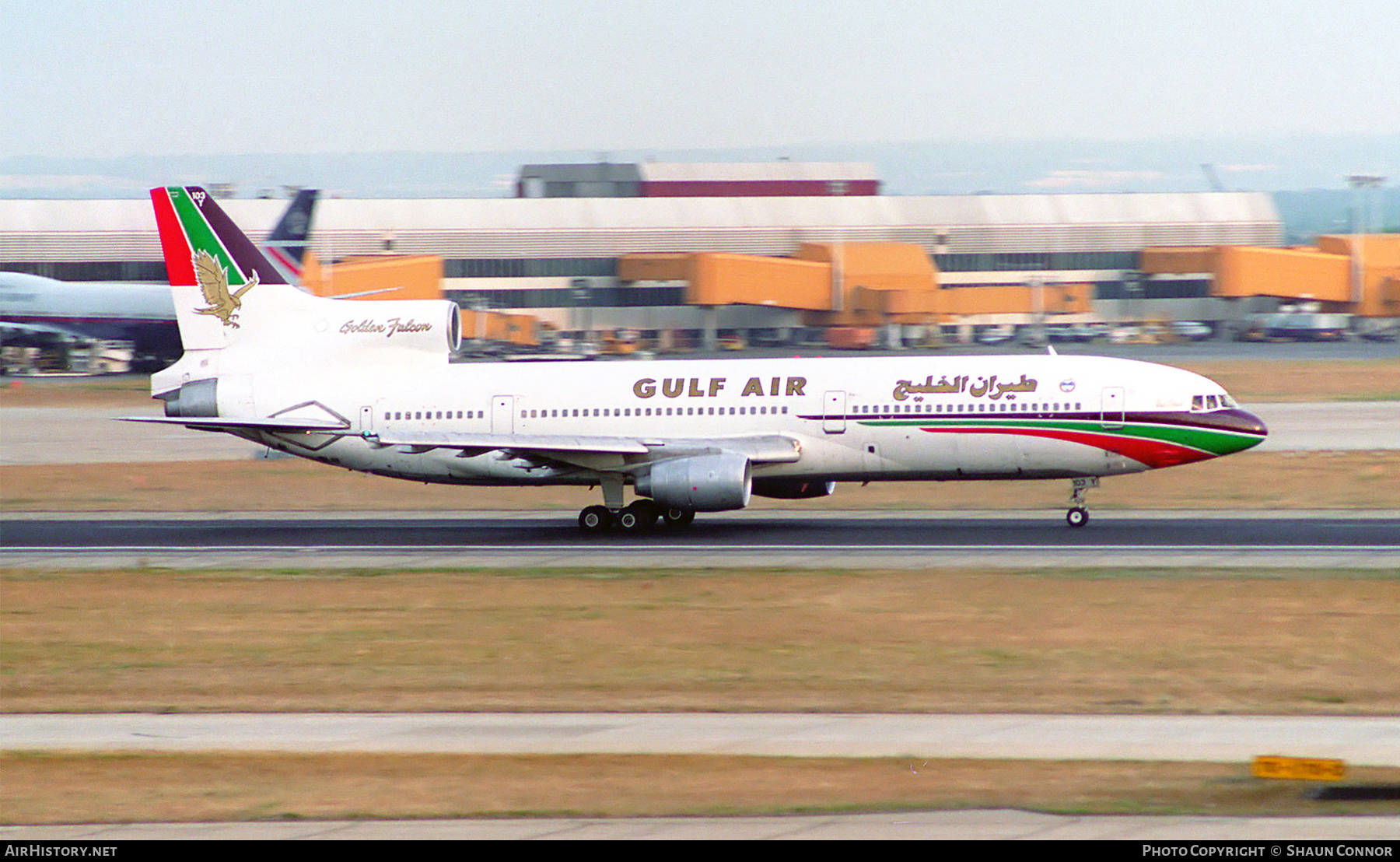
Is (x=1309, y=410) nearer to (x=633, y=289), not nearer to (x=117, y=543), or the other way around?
(x=117, y=543)

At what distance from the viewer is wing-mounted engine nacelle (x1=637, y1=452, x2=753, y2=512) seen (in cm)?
3712

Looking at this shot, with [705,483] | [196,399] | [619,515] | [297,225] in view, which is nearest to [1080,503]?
[705,483]

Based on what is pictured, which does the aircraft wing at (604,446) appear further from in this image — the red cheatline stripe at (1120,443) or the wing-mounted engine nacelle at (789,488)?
the red cheatline stripe at (1120,443)

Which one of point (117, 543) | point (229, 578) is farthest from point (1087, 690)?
point (117, 543)

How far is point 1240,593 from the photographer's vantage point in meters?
28.9

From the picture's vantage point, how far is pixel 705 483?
37219mm

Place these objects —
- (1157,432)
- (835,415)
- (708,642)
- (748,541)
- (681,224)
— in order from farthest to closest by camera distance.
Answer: (681,224) → (835,415) → (748,541) → (1157,432) → (708,642)

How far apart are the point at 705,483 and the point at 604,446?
3.05 m

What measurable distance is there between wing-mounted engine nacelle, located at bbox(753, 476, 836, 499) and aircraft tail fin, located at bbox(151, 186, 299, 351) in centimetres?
1426

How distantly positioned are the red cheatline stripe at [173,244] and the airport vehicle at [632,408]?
5cm

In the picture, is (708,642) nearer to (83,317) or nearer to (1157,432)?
(1157,432)

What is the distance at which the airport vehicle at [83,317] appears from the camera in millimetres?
96250

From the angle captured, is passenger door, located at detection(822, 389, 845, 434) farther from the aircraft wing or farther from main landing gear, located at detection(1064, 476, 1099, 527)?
main landing gear, located at detection(1064, 476, 1099, 527)

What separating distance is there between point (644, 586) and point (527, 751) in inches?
480
